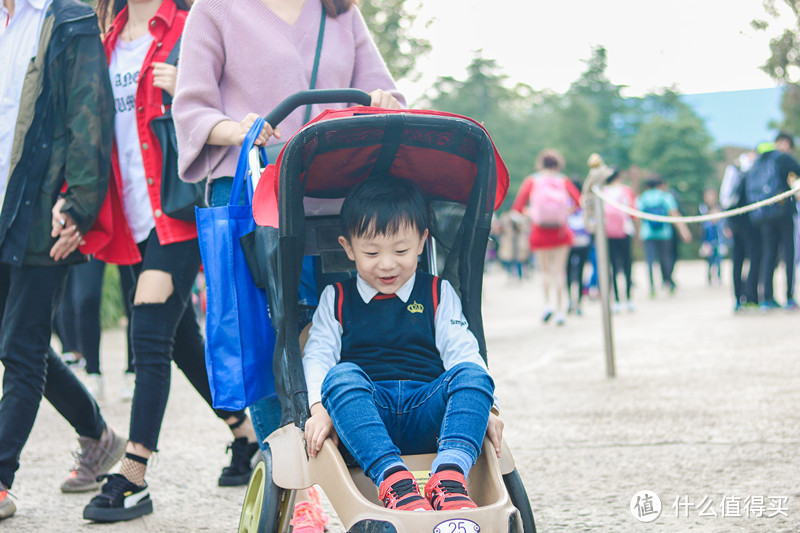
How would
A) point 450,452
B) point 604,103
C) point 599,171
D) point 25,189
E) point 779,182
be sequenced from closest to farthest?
1. point 450,452
2. point 25,189
3. point 599,171
4. point 779,182
5. point 604,103

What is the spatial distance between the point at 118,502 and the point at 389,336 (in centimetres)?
130

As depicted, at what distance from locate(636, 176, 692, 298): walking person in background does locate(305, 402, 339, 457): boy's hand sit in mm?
12910

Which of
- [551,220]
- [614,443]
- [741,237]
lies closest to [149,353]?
[614,443]

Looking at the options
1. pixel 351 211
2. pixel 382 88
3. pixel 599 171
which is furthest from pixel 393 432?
pixel 599 171

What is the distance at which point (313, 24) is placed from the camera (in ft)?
10.5

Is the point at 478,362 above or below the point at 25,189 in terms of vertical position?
below

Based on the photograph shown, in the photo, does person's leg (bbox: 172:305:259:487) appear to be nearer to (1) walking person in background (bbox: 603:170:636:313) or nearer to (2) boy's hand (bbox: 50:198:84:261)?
(2) boy's hand (bbox: 50:198:84:261)

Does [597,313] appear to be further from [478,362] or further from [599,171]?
[478,362]

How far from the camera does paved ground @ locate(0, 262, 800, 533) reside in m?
3.21

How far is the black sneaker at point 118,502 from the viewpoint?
10.5 ft

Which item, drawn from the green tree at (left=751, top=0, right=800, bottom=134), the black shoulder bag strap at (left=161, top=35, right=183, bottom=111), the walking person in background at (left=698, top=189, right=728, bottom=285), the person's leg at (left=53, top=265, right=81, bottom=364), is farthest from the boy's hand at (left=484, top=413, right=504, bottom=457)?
the green tree at (left=751, top=0, right=800, bottom=134)

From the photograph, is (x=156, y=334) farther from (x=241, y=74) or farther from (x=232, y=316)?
(x=241, y=74)

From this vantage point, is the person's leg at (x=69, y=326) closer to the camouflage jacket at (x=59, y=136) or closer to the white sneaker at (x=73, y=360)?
the white sneaker at (x=73, y=360)

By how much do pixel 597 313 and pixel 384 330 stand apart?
10151 millimetres
